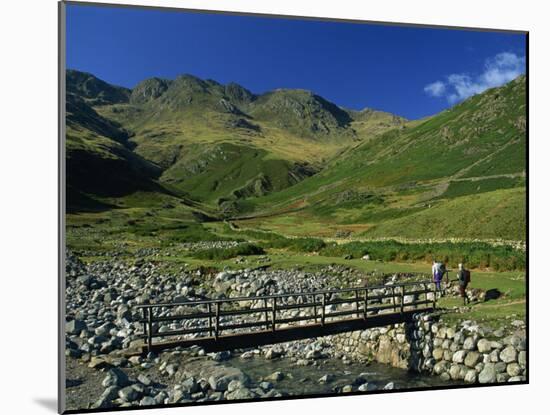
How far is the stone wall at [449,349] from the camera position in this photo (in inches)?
482

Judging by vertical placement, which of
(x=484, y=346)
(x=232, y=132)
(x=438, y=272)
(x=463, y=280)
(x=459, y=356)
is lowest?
(x=459, y=356)

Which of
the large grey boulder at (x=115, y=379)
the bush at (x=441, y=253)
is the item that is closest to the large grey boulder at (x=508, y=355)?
the bush at (x=441, y=253)

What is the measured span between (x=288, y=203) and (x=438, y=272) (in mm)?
4168

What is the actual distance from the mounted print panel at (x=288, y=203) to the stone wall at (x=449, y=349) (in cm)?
4

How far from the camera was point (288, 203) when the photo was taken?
13969 mm

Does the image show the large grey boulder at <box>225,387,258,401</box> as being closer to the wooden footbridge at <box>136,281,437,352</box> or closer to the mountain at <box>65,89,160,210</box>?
the wooden footbridge at <box>136,281,437,352</box>

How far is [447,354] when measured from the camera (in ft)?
42.0

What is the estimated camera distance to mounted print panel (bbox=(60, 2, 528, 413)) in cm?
1117

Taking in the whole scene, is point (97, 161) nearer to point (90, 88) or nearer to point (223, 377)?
point (90, 88)

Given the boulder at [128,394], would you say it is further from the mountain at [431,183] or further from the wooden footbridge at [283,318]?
the mountain at [431,183]

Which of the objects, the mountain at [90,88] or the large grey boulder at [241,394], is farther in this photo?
the large grey boulder at [241,394]

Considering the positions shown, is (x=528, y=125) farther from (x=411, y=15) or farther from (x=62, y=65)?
(x=62, y=65)

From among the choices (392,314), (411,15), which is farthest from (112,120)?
(392,314)

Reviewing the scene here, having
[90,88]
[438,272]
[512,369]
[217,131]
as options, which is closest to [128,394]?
[90,88]
